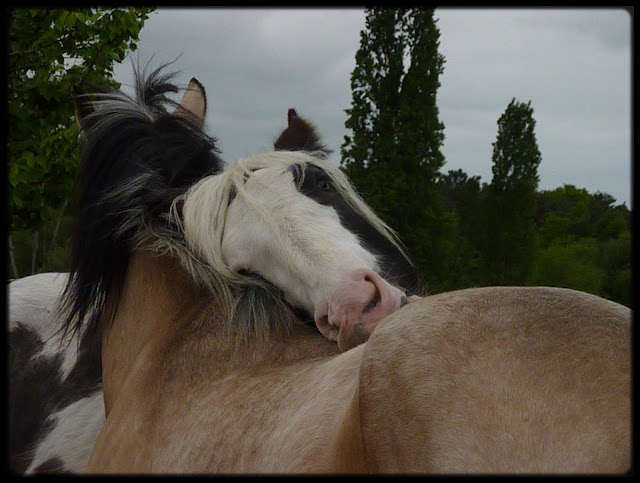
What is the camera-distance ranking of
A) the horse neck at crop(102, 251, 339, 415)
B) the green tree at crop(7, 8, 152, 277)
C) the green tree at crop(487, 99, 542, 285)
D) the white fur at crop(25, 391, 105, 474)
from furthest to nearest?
the green tree at crop(487, 99, 542, 285) < the green tree at crop(7, 8, 152, 277) < the white fur at crop(25, 391, 105, 474) < the horse neck at crop(102, 251, 339, 415)

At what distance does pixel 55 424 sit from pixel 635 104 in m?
3.19

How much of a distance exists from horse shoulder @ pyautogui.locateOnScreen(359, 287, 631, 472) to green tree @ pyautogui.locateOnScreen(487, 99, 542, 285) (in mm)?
17749

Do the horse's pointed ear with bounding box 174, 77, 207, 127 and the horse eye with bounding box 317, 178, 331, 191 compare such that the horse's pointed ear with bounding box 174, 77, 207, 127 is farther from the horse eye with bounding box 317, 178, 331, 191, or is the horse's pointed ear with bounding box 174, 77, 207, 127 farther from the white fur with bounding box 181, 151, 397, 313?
the horse eye with bounding box 317, 178, 331, 191

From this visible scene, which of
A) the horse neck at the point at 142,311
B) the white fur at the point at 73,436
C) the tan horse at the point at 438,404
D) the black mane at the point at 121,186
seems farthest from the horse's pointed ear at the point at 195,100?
the tan horse at the point at 438,404

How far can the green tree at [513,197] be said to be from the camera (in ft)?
64.2

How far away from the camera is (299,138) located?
4.04 meters

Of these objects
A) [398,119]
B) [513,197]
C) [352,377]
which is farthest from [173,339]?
[513,197]

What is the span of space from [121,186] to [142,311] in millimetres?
635

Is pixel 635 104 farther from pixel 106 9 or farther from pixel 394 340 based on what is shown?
pixel 106 9

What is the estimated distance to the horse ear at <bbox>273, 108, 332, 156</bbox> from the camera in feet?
13.1

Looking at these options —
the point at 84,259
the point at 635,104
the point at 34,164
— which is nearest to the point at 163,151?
the point at 84,259

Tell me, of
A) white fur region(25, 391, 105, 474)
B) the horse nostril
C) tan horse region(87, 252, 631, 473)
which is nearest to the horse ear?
the horse nostril

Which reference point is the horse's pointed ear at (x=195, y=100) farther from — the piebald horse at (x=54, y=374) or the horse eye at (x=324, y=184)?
the horse eye at (x=324, y=184)

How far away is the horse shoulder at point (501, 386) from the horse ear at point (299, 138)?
2.11 meters
